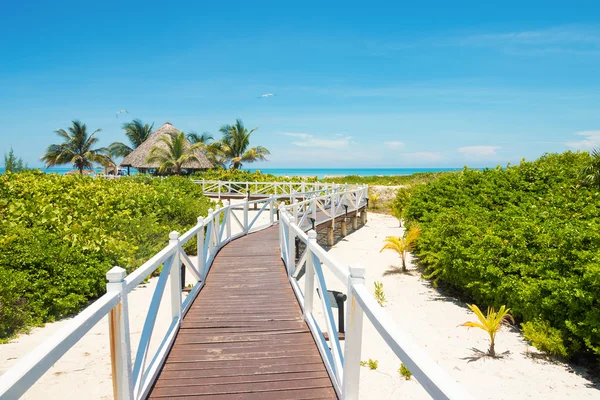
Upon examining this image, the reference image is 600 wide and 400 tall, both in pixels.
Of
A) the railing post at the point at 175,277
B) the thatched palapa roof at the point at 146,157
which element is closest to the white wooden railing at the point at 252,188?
the thatched palapa roof at the point at 146,157

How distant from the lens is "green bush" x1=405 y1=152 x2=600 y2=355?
19.1 feet

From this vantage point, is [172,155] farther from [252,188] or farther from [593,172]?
[593,172]

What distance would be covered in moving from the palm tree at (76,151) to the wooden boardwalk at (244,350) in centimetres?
4175

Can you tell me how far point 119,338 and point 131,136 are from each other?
47227 millimetres

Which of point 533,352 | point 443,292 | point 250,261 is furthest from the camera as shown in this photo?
point 443,292

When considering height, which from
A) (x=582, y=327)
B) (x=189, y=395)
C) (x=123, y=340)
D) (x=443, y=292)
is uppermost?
(x=123, y=340)

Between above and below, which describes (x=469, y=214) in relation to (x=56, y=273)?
above

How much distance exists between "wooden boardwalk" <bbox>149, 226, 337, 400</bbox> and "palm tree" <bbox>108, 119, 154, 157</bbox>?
42026mm

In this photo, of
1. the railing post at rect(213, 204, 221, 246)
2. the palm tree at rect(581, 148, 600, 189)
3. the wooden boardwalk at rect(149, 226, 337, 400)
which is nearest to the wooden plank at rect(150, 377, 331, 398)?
the wooden boardwalk at rect(149, 226, 337, 400)

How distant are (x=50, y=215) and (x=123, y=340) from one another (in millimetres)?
7557

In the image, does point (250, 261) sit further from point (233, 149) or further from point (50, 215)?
point (233, 149)

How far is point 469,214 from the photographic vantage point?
10.6 metres

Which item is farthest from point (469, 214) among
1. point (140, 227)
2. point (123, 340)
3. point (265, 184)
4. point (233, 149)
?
point (233, 149)

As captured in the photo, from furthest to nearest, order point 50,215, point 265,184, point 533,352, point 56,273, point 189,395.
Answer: point 265,184 → point 50,215 → point 56,273 → point 533,352 → point 189,395
